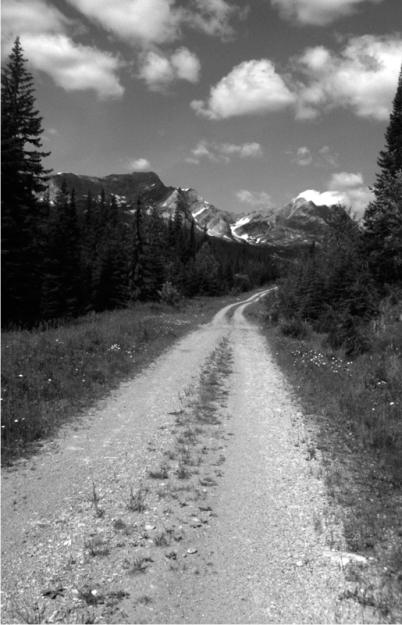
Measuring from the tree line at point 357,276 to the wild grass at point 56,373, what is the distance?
28.2 ft

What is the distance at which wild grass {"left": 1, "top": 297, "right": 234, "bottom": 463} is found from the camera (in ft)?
25.0

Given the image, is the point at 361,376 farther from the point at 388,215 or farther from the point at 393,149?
the point at 393,149

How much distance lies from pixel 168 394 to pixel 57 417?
303 centimetres

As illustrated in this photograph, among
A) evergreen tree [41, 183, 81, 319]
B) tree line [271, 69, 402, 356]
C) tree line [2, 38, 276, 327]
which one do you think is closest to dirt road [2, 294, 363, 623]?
tree line [271, 69, 402, 356]

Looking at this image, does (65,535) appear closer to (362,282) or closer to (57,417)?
(57,417)

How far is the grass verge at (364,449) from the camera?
12.8ft

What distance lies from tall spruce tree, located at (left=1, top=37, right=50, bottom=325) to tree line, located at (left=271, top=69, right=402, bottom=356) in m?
15.4

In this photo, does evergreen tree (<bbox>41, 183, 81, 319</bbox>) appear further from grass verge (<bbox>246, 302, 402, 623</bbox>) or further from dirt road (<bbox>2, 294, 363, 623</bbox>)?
dirt road (<bbox>2, 294, 363, 623</bbox>)

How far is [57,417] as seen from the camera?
8.33m

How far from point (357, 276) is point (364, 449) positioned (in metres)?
19.4

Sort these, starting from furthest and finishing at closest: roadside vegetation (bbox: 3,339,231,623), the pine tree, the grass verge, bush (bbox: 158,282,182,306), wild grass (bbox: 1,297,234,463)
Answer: bush (bbox: 158,282,182,306) < the pine tree < wild grass (bbox: 1,297,234,463) < the grass verge < roadside vegetation (bbox: 3,339,231,623)

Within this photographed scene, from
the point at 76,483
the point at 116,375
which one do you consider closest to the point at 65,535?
the point at 76,483

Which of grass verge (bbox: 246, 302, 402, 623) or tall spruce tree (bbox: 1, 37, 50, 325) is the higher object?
tall spruce tree (bbox: 1, 37, 50, 325)

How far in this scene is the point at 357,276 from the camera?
2473 centimetres
